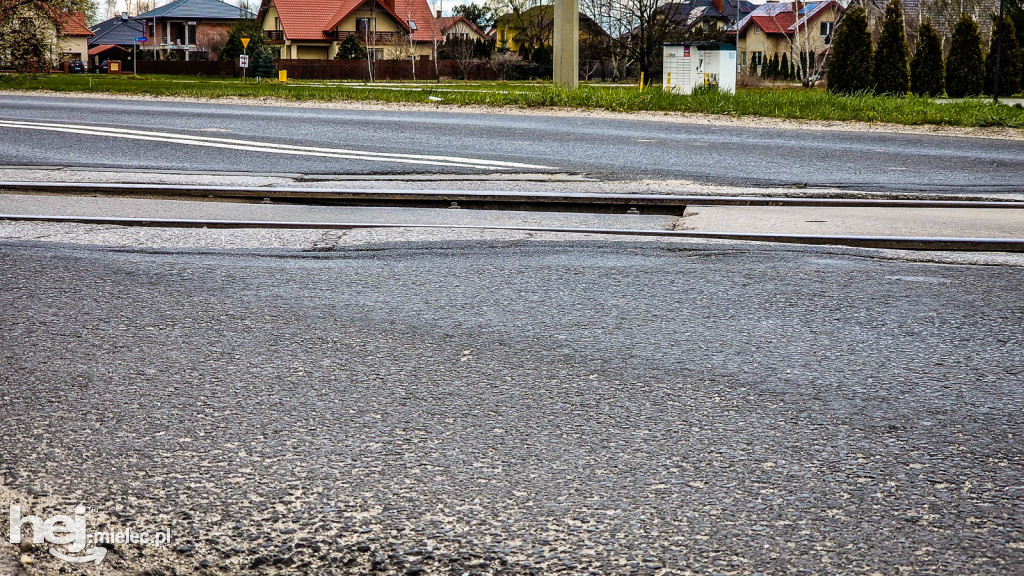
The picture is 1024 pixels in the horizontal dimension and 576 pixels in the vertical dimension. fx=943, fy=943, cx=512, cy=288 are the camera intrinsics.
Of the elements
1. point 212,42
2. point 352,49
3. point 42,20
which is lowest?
point 42,20

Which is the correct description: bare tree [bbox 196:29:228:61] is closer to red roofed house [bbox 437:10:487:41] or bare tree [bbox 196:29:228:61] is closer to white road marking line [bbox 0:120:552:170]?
red roofed house [bbox 437:10:487:41]

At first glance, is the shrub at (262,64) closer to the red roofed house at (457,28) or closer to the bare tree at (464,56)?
the bare tree at (464,56)

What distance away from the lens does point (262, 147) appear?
10.4 metres

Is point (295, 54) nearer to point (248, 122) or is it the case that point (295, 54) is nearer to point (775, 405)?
Result: point (248, 122)

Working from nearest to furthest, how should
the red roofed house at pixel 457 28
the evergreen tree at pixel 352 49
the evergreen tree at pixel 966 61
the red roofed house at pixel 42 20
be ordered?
the red roofed house at pixel 42 20 < the evergreen tree at pixel 966 61 < the evergreen tree at pixel 352 49 < the red roofed house at pixel 457 28

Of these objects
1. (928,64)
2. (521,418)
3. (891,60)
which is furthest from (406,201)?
(928,64)

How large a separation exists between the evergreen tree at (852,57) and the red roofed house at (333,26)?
43.1 meters

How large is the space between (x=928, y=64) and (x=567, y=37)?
1588 centimetres

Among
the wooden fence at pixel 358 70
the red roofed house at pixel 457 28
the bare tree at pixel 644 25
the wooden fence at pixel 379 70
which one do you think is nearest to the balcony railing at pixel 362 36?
the red roofed house at pixel 457 28

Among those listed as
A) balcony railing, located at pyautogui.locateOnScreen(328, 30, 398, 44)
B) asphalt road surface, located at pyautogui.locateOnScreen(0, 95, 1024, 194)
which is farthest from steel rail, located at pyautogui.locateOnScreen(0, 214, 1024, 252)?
balcony railing, located at pyautogui.locateOnScreen(328, 30, 398, 44)

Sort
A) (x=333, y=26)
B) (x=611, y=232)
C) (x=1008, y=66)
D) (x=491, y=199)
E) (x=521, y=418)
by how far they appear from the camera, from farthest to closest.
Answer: (x=333, y=26), (x=1008, y=66), (x=491, y=199), (x=611, y=232), (x=521, y=418)
